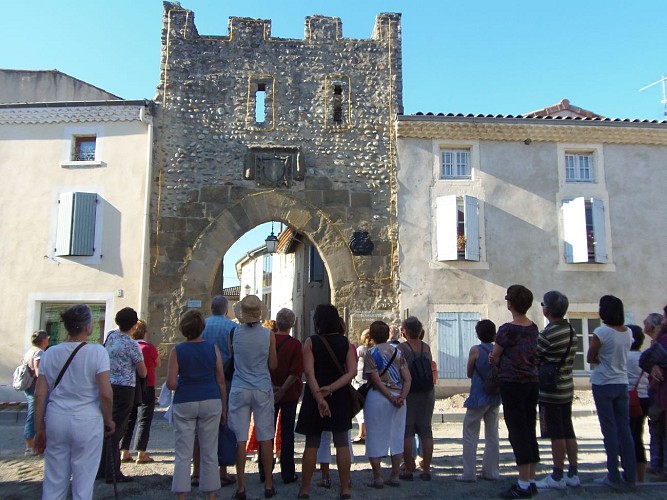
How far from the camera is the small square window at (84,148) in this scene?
1437 centimetres

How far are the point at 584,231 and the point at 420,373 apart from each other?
9.52 metres

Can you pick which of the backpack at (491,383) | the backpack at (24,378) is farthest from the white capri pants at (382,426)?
A: the backpack at (24,378)

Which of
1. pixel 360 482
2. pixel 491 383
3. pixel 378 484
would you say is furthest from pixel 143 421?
pixel 491 383

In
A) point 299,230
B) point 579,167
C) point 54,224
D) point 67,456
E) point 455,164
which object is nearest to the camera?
point 67,456

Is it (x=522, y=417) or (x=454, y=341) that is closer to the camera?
(x=522, y=417)

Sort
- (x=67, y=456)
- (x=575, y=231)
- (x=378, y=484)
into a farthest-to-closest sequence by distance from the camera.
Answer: (x=575, y=231), (x=378, y=484), (x=67, y=456)

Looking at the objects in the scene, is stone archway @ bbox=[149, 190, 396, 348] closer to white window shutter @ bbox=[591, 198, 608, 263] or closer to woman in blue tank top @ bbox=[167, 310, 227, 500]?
white window shutter @ bbox=[591, 198, 608, 263]

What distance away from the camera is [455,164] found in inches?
589

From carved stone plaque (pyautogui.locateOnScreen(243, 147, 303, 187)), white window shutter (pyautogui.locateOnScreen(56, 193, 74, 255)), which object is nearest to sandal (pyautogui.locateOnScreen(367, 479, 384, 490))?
carved stone plaque (pyautogui.locateOnScreen(243, 147, 303, 187))

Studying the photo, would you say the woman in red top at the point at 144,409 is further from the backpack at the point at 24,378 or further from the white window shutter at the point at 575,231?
the white window shutter at the point at 575,231

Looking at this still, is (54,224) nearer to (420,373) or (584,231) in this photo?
(420,373)

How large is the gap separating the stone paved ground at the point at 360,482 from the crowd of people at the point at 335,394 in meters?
0.14

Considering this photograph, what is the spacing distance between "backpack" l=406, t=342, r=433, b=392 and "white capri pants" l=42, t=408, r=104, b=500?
3.20 metres

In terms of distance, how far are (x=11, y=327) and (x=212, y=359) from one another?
10259 millimetres
